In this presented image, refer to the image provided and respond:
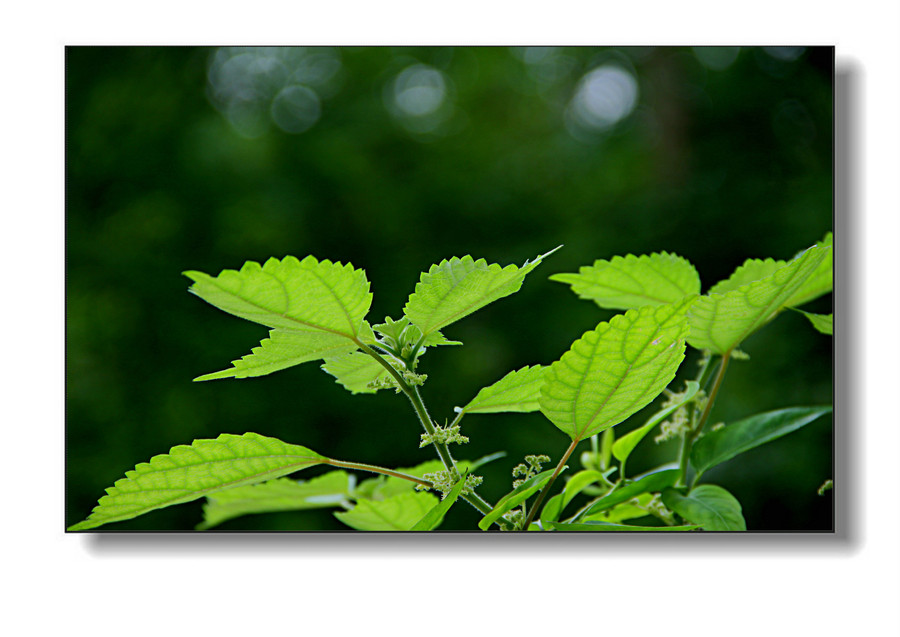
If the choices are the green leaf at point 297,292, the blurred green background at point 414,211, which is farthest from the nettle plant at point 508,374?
the blurred green background at point 414,211

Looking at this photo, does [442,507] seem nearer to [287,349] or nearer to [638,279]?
[287,349]

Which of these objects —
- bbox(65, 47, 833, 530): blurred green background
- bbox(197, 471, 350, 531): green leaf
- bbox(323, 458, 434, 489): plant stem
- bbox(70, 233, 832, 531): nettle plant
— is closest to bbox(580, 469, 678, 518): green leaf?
bbox(70, 233, 832, 531): nettle plant

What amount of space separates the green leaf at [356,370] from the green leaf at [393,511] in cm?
8

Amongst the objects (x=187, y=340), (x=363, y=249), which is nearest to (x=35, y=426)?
(x=187, y=340)

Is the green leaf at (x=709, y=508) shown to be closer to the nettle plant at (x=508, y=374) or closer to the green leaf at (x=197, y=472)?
the nettle plant at (x=508, y=374)

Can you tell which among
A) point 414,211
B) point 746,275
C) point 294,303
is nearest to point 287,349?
point 294,303

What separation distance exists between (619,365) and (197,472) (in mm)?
272

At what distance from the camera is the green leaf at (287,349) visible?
0.43m

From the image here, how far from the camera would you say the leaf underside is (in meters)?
0.41

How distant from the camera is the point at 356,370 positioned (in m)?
0.50

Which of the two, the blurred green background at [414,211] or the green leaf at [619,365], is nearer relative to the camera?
the green leaf at [619,365]
